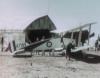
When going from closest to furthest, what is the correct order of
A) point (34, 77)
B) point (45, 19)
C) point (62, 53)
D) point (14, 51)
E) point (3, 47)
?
point (34, 77) → point (14, 51) → point (62, 53) → point (3, 47) → point (45, 19)

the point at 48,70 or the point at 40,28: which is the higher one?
the point at 40,28

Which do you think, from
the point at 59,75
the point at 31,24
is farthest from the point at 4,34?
the point at 59,75

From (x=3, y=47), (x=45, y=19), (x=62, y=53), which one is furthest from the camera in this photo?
(x=45, y=19)

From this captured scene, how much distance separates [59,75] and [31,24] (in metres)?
15.1

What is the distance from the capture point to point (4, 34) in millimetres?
22562

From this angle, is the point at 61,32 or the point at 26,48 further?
the point at 61,32

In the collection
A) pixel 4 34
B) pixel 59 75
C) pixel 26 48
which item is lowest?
pixel 59 75

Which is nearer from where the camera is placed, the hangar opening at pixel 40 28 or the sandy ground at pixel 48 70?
the sandy ground at pixel 48 70

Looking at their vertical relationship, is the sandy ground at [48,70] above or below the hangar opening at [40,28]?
below

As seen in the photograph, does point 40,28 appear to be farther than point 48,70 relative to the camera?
Yes

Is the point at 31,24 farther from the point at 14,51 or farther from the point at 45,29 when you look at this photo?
the point at 14,51

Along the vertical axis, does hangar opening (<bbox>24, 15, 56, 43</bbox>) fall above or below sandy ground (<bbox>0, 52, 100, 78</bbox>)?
above

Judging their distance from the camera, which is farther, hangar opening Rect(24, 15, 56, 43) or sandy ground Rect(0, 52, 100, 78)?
hangar opening Rect(24, 15, 56, 43)

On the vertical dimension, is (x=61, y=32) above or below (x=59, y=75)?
above
